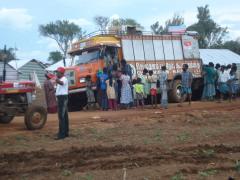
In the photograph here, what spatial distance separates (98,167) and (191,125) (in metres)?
6.12

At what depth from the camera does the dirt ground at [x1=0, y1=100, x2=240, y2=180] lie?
6.97 meters

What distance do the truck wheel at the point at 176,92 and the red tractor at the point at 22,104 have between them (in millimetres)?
10024

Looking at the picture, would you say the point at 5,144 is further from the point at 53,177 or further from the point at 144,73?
the point at 144,73

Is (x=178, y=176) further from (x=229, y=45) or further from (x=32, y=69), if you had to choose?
(x=229, y=45)

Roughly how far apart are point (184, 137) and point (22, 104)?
4549 millimetres

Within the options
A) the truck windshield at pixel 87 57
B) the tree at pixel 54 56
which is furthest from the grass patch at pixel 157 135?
the tree at pixel 54 56

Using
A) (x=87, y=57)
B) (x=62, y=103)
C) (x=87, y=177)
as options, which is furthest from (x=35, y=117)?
(x=87, y=57)

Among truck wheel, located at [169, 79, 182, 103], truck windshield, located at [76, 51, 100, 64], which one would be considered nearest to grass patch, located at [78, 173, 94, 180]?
truck windshield, located at [76, 51, 100, 64]

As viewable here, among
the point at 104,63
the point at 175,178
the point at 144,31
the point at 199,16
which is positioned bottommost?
the point at 175,178

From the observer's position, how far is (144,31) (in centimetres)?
2161

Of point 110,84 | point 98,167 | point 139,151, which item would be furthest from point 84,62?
point 98,167

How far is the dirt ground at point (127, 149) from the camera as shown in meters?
6.97

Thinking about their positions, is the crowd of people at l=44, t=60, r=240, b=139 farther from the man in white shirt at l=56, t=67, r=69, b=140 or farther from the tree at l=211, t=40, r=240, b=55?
the tree at l=211, t=40, r=240, b=55

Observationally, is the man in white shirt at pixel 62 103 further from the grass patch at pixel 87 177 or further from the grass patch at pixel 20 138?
the grass patch at pixel 87 177
